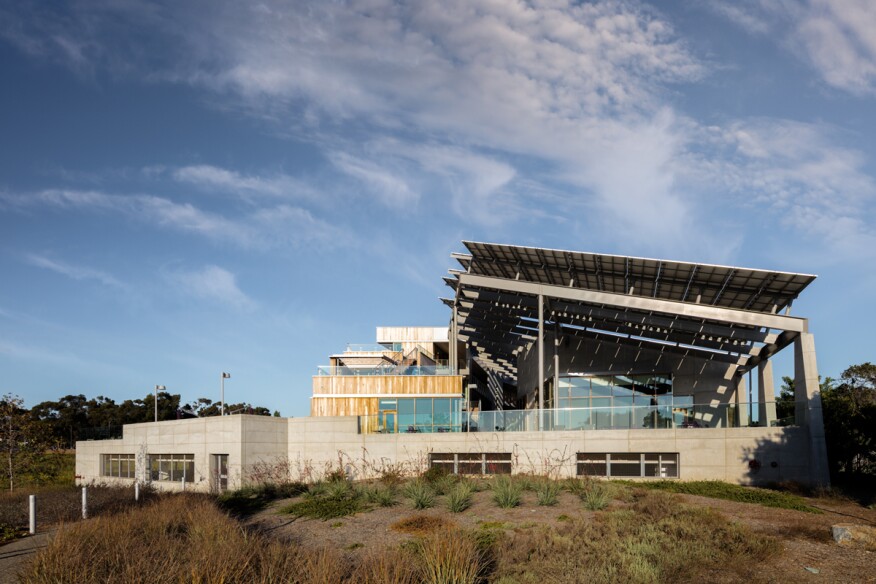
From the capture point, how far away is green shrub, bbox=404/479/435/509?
20234 millimetres

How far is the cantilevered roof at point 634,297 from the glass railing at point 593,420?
3300 mm

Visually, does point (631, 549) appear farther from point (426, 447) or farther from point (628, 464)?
point (426, 447)

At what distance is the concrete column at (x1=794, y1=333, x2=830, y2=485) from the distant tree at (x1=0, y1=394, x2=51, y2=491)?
35.8m

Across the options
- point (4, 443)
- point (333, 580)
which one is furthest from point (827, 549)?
point (4, 443)

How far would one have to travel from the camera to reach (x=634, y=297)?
2967cm

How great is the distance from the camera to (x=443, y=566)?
10.9 m

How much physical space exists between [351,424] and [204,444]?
22.1ft

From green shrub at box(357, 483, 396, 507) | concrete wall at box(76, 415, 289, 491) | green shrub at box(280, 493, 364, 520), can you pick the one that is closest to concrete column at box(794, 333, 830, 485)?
green shrub at box(357, 483, 396, 507)

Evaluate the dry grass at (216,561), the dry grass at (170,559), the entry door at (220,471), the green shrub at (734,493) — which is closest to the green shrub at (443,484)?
the green shrub at (734,493)

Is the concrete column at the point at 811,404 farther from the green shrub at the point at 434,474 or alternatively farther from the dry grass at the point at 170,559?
the dry grass at the point at 170,559

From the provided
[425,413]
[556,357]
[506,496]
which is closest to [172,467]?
[425,413]

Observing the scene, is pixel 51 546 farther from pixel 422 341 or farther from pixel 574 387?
pixel 422 341

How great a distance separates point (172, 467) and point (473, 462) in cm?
1513

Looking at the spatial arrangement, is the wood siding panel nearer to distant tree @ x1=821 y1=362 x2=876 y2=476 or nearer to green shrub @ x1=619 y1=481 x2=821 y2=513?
green shrub @ x1=619 y1=481 x2=821 y2=513
